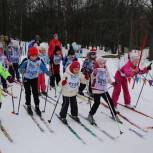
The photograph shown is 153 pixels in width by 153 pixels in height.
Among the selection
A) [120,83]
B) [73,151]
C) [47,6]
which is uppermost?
[47,6]

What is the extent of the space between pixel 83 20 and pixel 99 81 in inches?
1265

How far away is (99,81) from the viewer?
867 centimetres

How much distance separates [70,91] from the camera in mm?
8422

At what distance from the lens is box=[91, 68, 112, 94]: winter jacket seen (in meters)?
8.65

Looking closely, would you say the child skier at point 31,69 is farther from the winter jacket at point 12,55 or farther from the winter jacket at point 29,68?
the winter jacket at point 12,55

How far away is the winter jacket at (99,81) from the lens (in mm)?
8648

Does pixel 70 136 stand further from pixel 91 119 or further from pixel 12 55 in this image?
pixel 12 55

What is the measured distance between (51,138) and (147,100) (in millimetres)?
4757

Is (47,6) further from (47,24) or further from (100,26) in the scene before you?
(100,26)

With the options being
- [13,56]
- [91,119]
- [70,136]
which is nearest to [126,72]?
[91,119]

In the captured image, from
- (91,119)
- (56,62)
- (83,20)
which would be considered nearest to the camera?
(91,119)

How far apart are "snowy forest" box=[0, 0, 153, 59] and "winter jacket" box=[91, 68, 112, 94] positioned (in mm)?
26412

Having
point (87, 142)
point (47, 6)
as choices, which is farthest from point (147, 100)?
point (47, 6)

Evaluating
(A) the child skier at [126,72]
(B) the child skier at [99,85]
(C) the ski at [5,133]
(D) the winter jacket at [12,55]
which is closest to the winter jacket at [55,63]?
(D) the winter jacket at [12,55]
